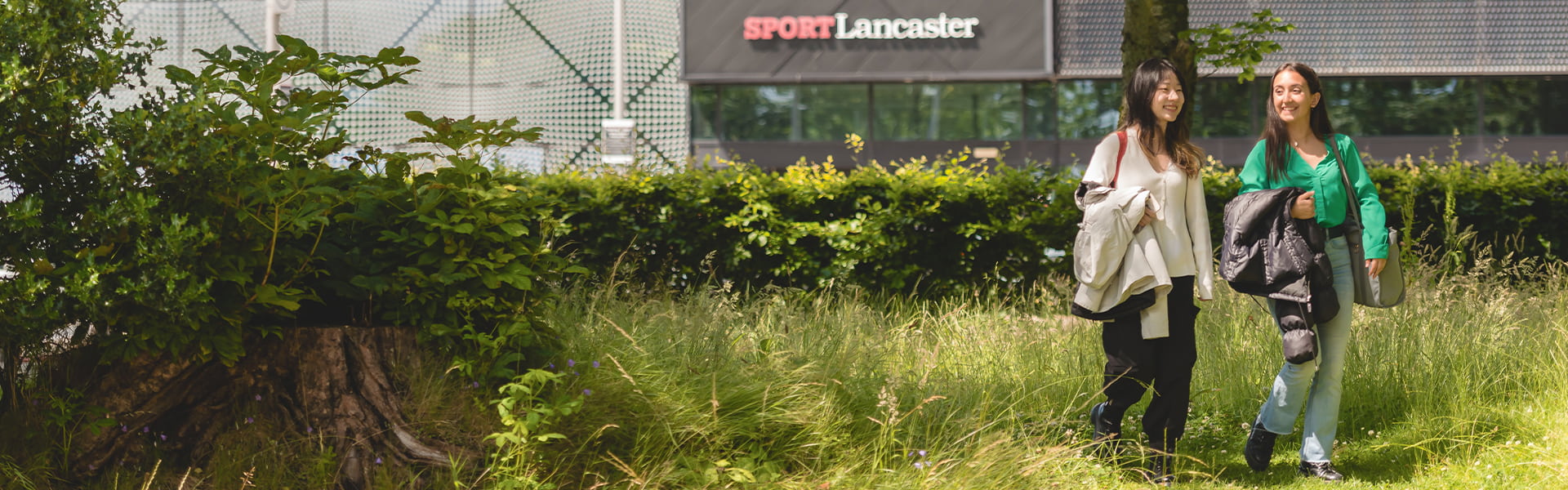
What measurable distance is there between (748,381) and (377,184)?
139 cm

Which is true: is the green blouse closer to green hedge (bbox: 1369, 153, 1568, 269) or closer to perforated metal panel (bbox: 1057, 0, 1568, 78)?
green hedge (bbox: 1369, 153, 1568, 269)

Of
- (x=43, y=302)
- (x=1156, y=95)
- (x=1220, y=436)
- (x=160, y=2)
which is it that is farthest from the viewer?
(x=160, y=2)

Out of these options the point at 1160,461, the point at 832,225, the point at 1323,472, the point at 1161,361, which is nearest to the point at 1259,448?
the point at 1323,472

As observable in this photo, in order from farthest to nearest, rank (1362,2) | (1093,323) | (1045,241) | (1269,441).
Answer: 1. (1362,2)
2. (1045,241)
3. (1093,323)
4. (1269,441)

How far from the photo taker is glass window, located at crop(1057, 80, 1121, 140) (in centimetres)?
2412

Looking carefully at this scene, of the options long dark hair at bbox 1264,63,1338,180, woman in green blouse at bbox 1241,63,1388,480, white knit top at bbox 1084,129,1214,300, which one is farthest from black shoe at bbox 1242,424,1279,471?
long dark hair at bbox 1264,63,1338,180

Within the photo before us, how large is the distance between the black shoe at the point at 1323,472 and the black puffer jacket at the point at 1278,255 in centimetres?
58

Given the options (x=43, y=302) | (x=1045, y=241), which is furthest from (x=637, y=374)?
(x=1045, y=241)

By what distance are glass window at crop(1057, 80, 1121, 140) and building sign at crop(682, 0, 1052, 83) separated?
0.81 m

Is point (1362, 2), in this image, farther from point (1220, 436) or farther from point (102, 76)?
point (102, 76)

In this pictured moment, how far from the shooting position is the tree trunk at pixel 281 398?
348cm

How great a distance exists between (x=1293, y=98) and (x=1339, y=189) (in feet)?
1.15

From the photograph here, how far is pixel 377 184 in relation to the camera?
12.5 ft

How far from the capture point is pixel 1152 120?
4.12 metres
